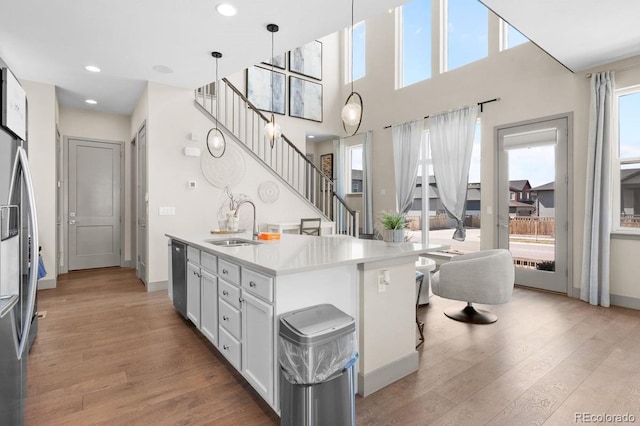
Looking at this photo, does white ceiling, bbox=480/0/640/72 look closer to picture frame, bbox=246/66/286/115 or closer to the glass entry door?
the glass entry door

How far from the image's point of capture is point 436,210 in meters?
6.49

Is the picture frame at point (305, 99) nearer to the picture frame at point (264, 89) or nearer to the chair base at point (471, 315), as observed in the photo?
the picture frame at point (264, 89)

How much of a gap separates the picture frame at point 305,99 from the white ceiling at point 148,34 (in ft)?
10.9

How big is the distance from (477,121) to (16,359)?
623 cm

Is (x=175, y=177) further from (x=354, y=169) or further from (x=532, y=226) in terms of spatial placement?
(x=532, y=226)

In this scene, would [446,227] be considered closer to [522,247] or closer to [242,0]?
[522,247]

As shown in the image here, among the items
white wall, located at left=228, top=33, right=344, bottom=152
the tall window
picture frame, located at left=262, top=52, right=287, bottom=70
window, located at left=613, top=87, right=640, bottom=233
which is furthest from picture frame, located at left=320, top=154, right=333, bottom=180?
window, located at left=613, top=87, right=640, bottom=233

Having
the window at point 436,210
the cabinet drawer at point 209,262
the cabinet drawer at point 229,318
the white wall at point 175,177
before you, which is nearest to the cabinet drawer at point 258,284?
the cabinet drawer at point 229,318

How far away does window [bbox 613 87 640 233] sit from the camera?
4141 mm

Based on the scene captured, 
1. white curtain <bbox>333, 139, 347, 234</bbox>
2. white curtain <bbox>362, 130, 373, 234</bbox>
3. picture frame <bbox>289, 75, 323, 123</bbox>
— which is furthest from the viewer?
white curtain <bbox>333, 139, 347, 234</bbox>

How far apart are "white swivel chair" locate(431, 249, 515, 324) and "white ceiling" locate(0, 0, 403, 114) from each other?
8.72ft

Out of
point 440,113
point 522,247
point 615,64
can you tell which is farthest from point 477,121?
point 522,247

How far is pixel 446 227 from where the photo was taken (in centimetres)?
620

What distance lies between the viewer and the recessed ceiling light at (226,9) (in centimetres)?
299
